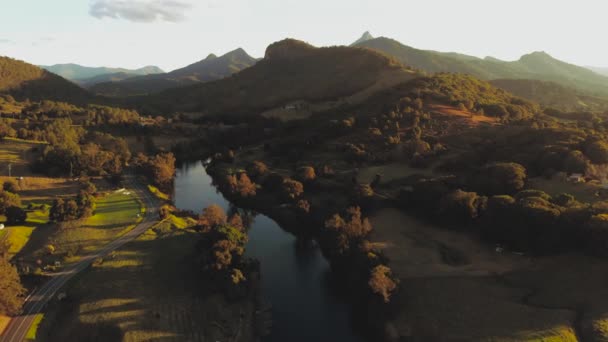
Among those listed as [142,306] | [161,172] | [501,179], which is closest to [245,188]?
[161,172]

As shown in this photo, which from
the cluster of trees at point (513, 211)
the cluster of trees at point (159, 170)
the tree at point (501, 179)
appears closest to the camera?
the cluster of trees at point (513, 211)

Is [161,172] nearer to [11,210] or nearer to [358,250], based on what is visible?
[11,210]

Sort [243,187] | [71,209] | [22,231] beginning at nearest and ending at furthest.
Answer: [22,231] → [71,209] → [243,187]

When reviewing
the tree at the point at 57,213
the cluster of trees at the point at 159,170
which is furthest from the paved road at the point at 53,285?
the cluster of trees at the point at 159,170

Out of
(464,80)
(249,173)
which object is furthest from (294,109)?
(249,173)

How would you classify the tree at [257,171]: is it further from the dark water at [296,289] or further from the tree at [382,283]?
the tree at [382,283]

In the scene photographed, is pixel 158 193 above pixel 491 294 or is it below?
above
